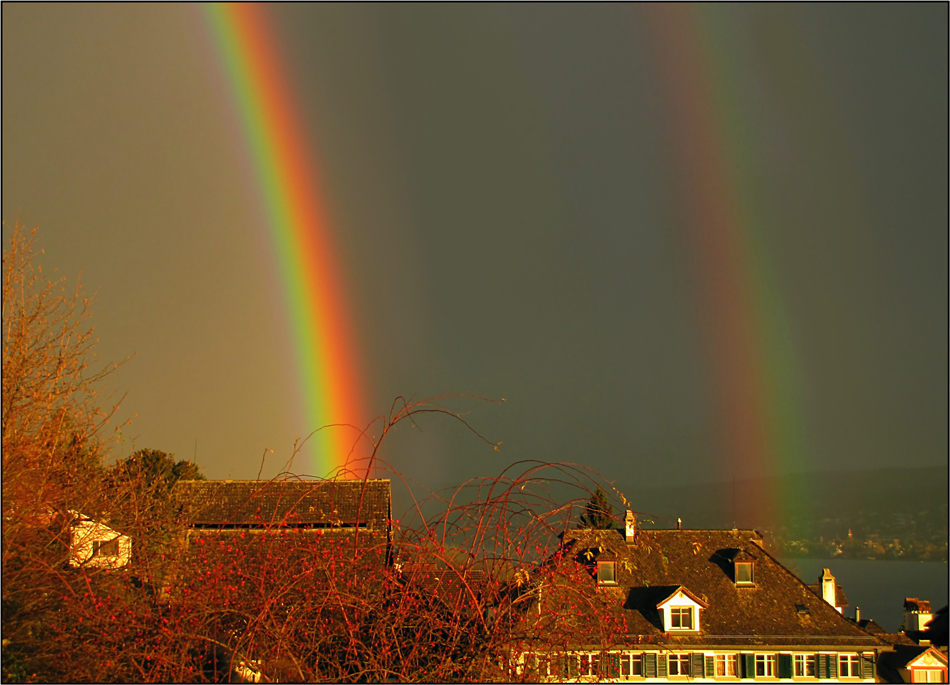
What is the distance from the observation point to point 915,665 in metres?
24.2

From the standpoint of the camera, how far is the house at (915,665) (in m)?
24.0

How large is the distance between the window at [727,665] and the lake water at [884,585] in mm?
14954

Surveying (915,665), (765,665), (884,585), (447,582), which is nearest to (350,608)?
(447,582)

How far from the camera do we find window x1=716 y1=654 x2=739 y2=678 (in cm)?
2295

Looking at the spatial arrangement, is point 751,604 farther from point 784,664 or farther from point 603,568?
point 603,568

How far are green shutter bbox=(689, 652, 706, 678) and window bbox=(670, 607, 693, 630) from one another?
970mm

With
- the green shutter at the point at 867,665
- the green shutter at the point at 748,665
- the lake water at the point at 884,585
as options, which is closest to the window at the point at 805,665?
the green shutter at the point at 748,665

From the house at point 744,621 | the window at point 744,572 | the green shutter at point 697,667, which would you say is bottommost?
the green shutter at point 697,667

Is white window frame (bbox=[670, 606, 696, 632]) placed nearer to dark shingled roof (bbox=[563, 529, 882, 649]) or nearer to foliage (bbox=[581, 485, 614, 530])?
dark shingled roof (bbox=[563, 529, 882, 649])

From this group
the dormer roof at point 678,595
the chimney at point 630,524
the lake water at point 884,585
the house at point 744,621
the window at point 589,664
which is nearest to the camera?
the chimney at point 630,524

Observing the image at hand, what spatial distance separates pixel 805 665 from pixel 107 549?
24679 millimetres

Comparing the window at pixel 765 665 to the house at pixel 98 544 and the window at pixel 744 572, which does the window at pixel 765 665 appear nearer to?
the window at pixel 744 572

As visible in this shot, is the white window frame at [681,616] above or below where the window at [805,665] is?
above

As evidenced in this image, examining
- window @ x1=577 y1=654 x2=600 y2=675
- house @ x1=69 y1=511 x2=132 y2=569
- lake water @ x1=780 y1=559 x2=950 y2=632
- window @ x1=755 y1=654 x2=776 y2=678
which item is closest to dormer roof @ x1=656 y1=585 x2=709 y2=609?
window @ x1=755 y1=654 x2=776 y2=678
